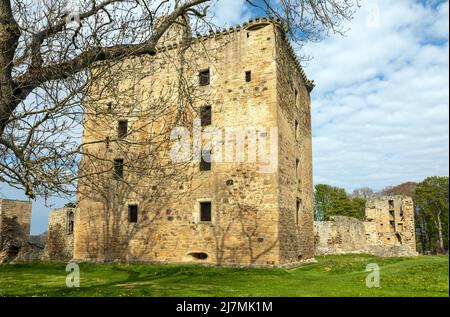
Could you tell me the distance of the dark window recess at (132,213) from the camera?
1773cm

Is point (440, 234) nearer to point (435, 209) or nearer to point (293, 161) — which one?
point (435, 209)

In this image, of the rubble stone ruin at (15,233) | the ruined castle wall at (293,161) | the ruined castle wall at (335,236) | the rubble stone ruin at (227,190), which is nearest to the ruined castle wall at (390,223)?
the ruined castle wall at (335,236)

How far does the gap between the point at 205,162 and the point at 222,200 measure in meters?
1.78

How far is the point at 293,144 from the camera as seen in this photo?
18062 mm

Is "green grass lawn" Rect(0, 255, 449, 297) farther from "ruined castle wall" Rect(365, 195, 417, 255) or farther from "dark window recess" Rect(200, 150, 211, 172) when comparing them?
"ruined castle wall" Rect(365, 195, 417, 255)

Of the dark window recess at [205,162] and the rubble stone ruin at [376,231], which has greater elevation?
the dark window recess at [205,162]

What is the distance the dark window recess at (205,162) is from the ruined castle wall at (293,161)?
2887 mm

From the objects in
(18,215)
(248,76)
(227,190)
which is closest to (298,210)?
(227,190)

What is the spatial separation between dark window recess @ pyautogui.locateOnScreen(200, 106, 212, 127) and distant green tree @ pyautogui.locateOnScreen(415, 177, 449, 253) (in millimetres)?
32887

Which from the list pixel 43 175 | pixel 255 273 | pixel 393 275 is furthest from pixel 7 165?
pixel 393 275

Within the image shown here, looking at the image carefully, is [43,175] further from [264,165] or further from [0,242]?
[0,242]

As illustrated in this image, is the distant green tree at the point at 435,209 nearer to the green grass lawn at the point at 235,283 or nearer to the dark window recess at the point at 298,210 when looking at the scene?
the dark window recess at the point at 298,210
